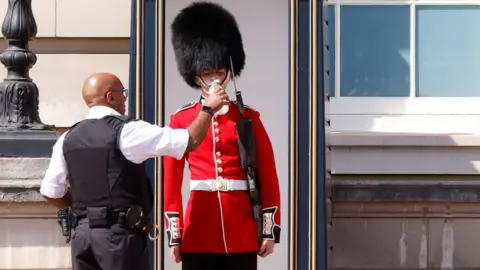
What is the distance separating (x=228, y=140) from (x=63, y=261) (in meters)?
1.63

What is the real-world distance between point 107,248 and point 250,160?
791 mm

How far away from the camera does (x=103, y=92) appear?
4.90 m

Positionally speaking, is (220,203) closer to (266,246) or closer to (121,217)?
(266,246)

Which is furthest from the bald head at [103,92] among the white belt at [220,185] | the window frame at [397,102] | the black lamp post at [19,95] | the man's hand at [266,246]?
the window frame at [397,102]

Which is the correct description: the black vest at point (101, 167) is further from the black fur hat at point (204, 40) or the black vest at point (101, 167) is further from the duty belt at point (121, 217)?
the black fur hat at point (204, 40)

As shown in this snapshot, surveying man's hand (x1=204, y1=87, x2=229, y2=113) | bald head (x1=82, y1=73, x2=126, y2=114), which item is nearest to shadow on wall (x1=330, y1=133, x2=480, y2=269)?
man's hand (x1=204, y1=87, x2=229, y2=113)

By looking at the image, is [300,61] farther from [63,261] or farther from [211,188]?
[63,261]

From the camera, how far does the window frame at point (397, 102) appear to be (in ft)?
24.5

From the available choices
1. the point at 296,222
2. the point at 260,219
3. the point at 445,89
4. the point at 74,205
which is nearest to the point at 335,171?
the point at 445,89

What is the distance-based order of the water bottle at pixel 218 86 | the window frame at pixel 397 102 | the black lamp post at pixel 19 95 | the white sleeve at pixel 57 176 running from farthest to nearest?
1. the window frame at pixel 397 102
2. the black lamp post at pixel 19 95
3. the water bottle at pixel 218 86
4. the white sleeve at pixel 57 176

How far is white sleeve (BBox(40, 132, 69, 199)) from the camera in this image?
4902 mm

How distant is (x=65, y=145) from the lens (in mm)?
4852

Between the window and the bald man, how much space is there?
2.74 m

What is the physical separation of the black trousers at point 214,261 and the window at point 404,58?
2.37m
